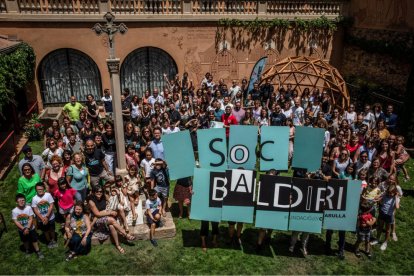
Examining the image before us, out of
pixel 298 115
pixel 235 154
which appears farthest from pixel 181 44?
pixel 235 154

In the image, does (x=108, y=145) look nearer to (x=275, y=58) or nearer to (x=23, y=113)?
(x=23, y=113)

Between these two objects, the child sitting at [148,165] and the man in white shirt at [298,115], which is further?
the man in white shirt at [298,115]

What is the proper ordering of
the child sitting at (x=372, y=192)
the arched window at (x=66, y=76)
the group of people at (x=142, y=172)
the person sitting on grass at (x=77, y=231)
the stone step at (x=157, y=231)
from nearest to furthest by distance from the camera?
the person sitting on grass at (x=77, y=231) → the group of people at (x=142, y=172) → the child sitting at (x=372, y=192) → the stone step at (x=157, y=231) → the arched window at (x=66, y=76)

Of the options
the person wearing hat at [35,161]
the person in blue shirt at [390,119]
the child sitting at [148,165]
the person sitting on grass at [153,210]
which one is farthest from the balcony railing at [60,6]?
the person in blue shirt at [390,119]

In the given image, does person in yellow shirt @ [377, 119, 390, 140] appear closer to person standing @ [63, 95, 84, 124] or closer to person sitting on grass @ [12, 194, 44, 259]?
person standing @ [63, 95, 84, 124]

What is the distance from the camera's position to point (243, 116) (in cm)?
1320

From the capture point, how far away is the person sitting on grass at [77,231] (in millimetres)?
8242

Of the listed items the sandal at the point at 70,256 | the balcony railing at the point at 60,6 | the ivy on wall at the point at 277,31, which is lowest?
the sandal at the point at 70,256

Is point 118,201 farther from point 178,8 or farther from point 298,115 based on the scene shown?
point 178,8

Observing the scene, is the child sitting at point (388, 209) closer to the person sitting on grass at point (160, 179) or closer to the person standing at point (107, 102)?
the person sitting on grass at point (160, 179)

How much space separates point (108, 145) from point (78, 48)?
8.09 m

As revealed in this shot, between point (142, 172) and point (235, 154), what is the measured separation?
2756mm

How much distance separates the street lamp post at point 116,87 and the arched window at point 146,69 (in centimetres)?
812

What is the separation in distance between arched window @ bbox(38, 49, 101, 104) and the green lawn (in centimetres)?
928
